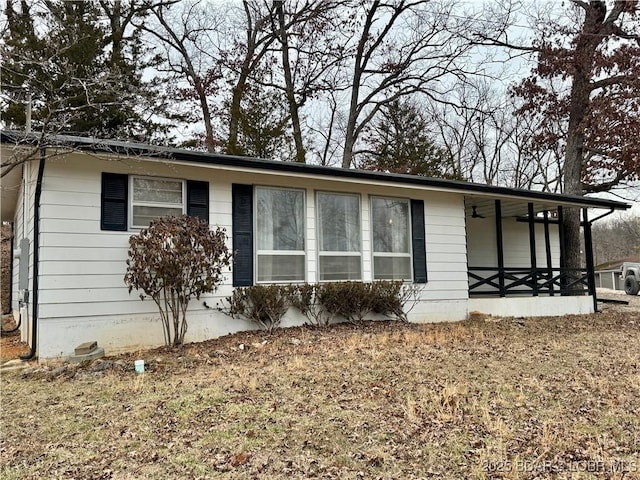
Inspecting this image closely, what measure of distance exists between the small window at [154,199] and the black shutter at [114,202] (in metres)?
0.10

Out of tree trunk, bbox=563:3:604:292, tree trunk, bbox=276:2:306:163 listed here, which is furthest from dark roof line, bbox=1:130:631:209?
tree trunk, bbox=276:2:306:163

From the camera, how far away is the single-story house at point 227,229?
18.3ft

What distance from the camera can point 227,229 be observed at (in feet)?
21.9

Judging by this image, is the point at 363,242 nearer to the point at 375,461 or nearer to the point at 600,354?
the point at 600,354

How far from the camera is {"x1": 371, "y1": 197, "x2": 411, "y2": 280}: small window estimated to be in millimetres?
8039

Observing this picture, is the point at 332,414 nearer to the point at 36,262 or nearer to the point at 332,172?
the point at 36,262

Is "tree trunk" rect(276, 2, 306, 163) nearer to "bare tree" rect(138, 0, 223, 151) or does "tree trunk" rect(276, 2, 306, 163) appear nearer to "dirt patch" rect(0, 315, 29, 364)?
"bare tree" rect(138, 0, 223, 151)

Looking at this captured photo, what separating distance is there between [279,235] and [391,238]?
222 centimetres

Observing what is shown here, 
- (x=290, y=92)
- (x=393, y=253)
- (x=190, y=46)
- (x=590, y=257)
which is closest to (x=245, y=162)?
(x=393, y=253)

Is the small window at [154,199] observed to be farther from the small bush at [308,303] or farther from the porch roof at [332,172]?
the small bush at [308,303]

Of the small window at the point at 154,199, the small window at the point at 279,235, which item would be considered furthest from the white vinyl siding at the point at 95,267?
the small window at the point at 279,235

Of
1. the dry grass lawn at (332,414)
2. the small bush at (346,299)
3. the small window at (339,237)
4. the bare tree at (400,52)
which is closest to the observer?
the dry grass lawn at (332,414)

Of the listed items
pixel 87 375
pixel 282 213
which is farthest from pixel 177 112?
pixel 87 375

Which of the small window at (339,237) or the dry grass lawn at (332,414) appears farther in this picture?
the small window at (339,237)
